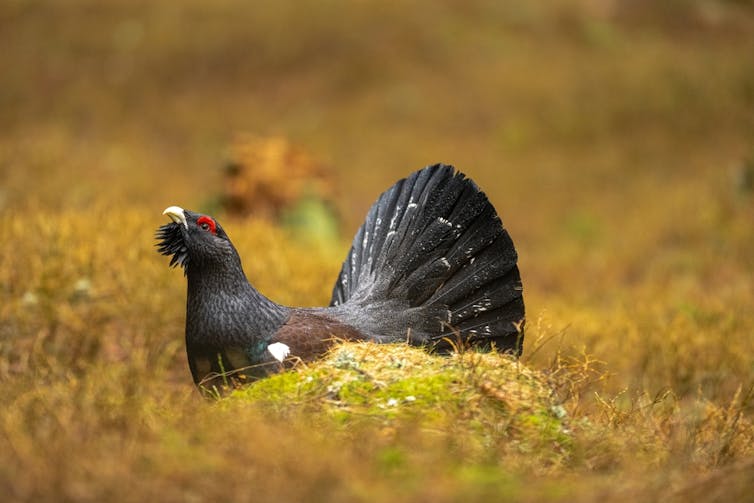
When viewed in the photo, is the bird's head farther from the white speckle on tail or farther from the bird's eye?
the white speckle on tail

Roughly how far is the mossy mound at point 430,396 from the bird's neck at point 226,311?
30cm

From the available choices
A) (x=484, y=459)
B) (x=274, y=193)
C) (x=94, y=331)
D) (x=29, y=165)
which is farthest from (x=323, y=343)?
(x=29, y=165)

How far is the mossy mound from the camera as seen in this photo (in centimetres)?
322

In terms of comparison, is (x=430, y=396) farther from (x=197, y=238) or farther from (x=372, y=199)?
(x=372, y=199)

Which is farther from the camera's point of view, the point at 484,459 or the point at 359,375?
the point at 359,375

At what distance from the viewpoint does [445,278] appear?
14.5 feet

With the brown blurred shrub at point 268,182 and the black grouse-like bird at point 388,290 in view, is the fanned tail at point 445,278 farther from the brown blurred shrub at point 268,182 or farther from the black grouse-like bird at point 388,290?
the brown blurred shrub at point 268,182

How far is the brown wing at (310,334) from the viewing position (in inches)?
154

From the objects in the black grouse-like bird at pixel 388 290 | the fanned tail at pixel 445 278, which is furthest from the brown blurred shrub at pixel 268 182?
the fanned tail at pixel 445 278

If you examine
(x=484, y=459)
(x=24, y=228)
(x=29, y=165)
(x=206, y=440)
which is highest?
(x=29, y=165)

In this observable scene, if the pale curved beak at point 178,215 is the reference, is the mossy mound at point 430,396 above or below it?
below

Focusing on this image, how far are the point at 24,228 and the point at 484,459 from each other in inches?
184

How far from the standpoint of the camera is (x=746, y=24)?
16.3 meters

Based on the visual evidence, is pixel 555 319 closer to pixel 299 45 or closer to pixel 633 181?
pixel 633 181
